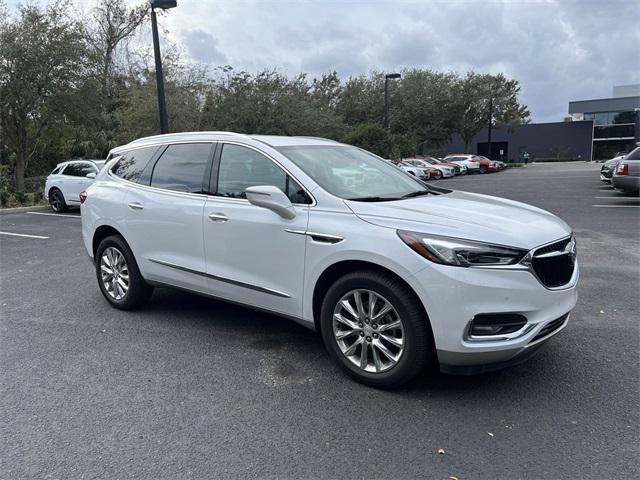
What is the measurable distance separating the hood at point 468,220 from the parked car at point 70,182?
1201cm

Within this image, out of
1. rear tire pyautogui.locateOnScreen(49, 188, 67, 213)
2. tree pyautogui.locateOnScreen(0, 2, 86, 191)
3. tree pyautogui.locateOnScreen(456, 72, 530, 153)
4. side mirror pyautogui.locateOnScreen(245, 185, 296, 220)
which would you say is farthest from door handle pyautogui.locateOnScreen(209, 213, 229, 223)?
tree pyautogui.locateOnScreen(456, 72, 530, 153)

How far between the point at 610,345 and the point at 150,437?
364 cm

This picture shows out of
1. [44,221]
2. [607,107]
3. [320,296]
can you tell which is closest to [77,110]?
[44,221]

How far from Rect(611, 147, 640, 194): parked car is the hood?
12.3m

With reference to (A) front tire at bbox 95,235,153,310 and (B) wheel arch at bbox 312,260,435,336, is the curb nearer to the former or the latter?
(A) front tire at bbox 95,235,153,310

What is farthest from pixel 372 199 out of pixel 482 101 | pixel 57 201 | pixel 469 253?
pixel 482 101

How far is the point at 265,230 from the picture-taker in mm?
3887

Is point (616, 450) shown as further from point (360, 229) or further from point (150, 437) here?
point (150, 437)

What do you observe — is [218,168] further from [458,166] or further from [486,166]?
[486,166]

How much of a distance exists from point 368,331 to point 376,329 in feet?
0.22

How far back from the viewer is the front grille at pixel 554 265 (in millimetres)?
3211

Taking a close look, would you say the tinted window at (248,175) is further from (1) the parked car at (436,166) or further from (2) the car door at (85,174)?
→ (1) the parked car at (436,166)

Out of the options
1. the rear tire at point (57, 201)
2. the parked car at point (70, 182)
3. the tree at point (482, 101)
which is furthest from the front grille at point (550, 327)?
the tree at point (482, 101)

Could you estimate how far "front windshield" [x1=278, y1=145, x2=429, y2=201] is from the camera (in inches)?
153
